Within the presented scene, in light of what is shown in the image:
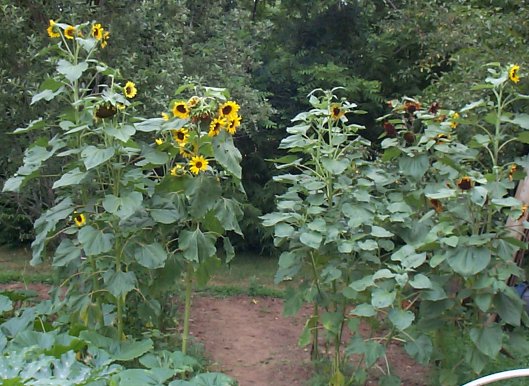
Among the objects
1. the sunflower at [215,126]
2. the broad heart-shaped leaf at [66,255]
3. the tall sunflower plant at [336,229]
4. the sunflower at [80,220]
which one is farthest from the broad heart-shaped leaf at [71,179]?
the tall sunflower plant at [336,229]

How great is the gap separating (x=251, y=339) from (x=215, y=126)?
212cm

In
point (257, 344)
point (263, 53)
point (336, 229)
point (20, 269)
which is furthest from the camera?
point (263, 53)

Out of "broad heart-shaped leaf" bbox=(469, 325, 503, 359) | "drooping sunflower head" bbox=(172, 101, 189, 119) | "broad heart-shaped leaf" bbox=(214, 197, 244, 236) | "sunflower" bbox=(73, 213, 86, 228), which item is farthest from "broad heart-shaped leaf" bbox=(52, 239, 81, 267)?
"broad heart-shaped leaf" bbox=(469, 325, 503, 359)

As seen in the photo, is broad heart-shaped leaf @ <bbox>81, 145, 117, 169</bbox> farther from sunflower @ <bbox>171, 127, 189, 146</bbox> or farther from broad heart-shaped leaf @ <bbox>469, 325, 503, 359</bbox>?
broad heart-shaped leaf @ <bbox>469, 325, 503, 359</bbox>

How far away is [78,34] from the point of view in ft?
12.3

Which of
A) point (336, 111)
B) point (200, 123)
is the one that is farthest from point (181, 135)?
point (336, 111)

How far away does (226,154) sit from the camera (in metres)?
3.50

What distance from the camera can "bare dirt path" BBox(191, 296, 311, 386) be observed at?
14.3 feet

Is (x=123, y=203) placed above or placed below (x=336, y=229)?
above

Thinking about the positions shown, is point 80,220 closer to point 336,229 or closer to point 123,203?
point 123,203

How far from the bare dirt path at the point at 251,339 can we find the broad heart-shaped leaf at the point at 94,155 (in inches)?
64.9

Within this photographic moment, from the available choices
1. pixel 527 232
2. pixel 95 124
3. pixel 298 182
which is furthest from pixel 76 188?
pixel 527 232

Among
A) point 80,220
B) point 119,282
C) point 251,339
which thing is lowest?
point 251,339

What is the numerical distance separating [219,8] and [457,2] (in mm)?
2220
